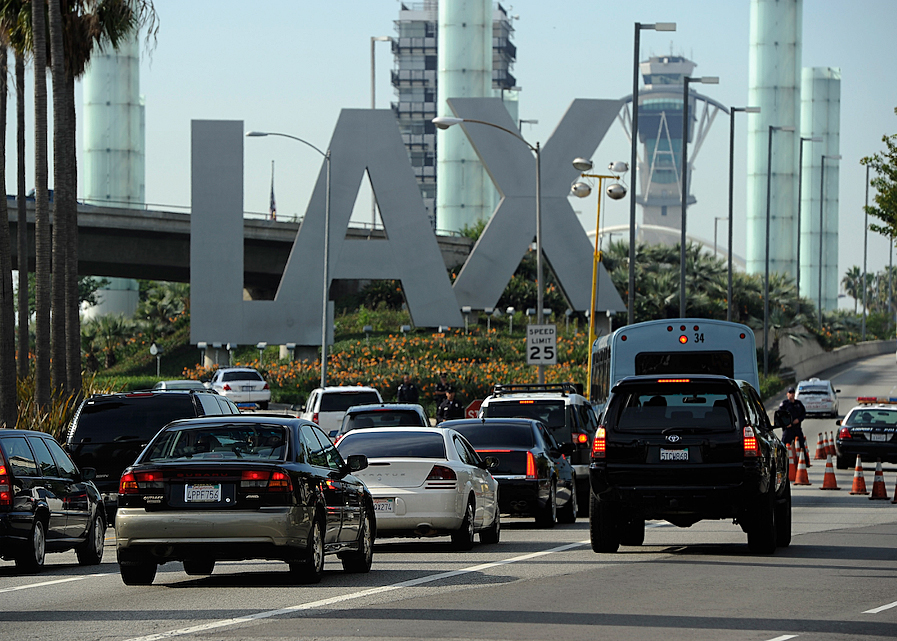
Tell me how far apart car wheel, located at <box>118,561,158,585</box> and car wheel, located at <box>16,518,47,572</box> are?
6.47 feet

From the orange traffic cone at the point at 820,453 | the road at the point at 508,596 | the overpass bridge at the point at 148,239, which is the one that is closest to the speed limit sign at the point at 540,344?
the orange traffic cone at the point at 820,453

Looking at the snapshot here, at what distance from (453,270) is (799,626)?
60.6 meters

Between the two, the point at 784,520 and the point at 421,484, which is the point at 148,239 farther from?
the point at 784,520

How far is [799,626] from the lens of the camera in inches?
395

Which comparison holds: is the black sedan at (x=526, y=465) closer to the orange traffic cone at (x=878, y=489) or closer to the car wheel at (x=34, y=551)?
the car wheel at (x=34, y=551)

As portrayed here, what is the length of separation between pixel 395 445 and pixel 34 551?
13.3ft

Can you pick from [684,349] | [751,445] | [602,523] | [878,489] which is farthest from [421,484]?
[878,489]

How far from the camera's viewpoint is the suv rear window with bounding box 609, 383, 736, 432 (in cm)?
1493

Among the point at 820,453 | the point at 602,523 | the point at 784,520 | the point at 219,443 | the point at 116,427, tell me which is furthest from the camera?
the point at 820,453

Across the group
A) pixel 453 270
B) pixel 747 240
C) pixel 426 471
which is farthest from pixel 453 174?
pixel 426 471

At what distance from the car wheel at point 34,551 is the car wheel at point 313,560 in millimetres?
3295

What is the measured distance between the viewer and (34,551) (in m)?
14.6

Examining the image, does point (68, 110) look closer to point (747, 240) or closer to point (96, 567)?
point (96, 567)

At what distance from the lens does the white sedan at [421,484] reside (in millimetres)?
15602
